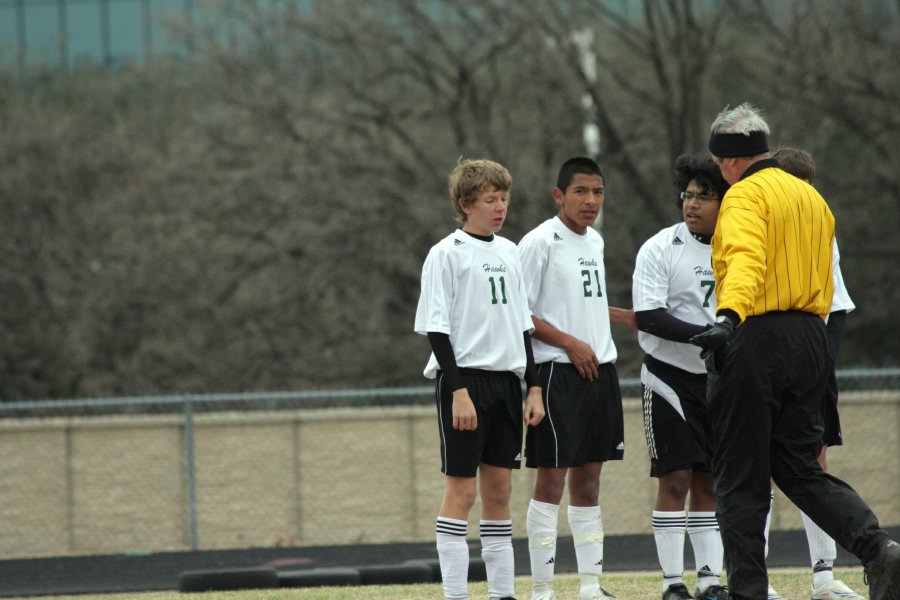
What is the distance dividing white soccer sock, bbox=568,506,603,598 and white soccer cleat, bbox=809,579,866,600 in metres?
1.17

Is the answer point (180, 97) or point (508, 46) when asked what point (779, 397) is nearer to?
point (508, 46)

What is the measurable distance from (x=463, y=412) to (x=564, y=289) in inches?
42.8

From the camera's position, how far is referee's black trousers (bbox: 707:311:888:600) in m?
5.47

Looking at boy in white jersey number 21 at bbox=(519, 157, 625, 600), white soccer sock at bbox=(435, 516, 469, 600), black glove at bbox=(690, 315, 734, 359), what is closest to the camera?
black glove at bbox=(690, 315, 734, 359)

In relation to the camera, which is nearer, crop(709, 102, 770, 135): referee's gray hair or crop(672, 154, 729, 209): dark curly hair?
crop(709, 102, 770, 135): referee's gray hair

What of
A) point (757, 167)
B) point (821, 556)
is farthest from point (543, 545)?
point (757, 167)

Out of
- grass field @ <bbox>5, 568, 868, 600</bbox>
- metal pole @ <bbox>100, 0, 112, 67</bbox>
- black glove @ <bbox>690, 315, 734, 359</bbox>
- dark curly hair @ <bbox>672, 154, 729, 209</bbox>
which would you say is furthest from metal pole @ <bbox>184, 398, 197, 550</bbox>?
metal pole @ <bbox>100, 0, 112, 67</bbox>

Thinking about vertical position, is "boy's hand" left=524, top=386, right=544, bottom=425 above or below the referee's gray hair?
below

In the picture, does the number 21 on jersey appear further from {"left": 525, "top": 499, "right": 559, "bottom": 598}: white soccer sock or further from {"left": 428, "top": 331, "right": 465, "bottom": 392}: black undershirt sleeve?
{"left": 525, "top": 499, "right": 559, "bottom": 598}: white soccer sock

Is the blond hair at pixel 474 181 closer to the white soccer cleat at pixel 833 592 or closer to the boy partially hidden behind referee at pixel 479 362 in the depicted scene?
the boy partially hidden behind referee at pixel 479 362

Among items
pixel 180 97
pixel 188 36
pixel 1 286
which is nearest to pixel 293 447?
pixel 1 286

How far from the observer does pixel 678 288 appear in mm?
6684

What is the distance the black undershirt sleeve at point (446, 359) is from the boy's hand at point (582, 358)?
0.74 meters

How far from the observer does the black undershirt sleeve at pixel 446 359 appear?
19.7 feet
